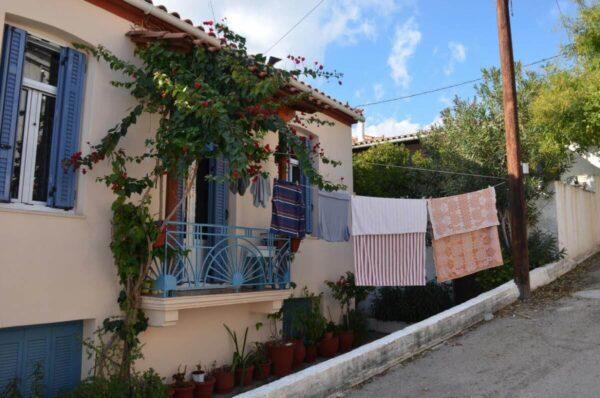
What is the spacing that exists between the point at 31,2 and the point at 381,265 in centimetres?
573

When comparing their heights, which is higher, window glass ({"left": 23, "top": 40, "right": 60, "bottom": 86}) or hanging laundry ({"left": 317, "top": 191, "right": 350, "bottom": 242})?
window glass ({"left": 23, "top": 40, "right": 60, "bottom": 86})

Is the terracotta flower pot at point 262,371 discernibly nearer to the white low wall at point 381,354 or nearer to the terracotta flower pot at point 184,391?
the terracotta flower pot at point 184,391

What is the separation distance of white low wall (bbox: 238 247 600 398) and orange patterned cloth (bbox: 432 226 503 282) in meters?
0.52

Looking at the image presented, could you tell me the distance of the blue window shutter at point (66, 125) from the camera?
17.7ft

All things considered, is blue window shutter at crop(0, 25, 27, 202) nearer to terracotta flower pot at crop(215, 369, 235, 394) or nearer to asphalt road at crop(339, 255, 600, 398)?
terracotta flower pot at crop(215, 369, 235, 394)

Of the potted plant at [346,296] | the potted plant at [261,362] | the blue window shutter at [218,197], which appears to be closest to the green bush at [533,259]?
the potted plant at [346,296]

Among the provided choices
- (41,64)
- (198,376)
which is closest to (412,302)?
(198,376)

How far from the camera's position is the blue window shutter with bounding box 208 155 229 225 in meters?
7.25

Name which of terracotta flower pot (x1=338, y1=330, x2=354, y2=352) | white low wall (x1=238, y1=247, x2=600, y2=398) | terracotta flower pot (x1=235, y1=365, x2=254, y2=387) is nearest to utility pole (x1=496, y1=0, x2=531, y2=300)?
white low wall (x1=238, y1=247, x2=600, y2=398)

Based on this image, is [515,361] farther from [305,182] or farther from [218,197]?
[305,182]

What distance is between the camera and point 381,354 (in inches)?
224

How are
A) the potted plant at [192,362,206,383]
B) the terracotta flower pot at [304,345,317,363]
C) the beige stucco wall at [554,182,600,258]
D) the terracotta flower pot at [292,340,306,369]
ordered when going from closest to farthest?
the potted plant at [192,362,206,383], the terracotta flower pot at [292,340,306,369], the terracotta flower pot at [304,345,317,363], the beige stucco wall at [554,182,600,258]

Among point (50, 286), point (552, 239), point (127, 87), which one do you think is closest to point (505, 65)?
point (552, 239)

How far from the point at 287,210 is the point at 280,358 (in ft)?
7.34
